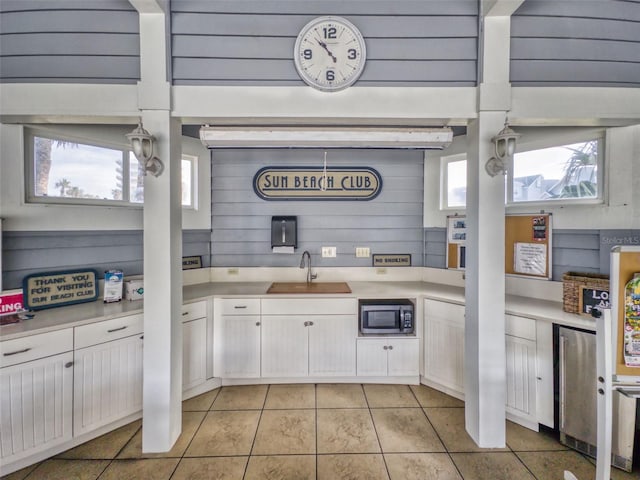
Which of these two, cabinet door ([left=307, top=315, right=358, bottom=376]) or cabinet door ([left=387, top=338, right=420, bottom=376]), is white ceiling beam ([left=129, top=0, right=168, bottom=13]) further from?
cabinet door ([left=387, top=338, right=420, bottom=376])

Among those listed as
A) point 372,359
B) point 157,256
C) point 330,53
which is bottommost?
point 372,359

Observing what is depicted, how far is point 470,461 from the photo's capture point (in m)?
1.79

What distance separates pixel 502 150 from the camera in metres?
1.78

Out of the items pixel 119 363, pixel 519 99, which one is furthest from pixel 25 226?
pixel 519 99

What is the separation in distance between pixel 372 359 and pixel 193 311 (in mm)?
1703

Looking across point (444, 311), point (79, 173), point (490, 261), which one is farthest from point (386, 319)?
point (79, 173)

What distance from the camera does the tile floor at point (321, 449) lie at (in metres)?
1.71

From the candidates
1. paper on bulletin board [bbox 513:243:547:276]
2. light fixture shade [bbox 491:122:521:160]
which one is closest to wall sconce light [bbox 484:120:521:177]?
light fixture shade [bbox 491:122:521:160]

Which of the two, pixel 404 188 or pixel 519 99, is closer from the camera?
pixel 519 99

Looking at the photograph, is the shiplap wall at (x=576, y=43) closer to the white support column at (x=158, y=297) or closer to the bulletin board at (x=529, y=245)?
the bulletin board at (x=529, y=245)

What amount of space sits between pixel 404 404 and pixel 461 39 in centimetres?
286

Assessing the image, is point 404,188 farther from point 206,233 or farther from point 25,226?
point 25,226

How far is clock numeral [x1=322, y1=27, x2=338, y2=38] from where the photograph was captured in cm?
190

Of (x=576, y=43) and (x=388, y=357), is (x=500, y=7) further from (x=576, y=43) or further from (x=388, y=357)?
(x=388, y=357)
